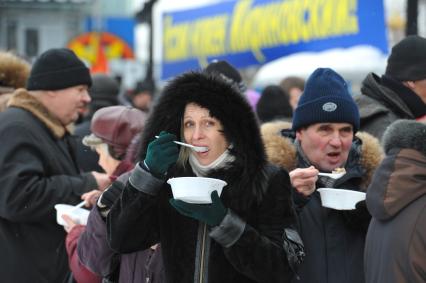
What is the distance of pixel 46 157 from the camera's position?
14.4 ft

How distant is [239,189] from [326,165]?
2.17ft

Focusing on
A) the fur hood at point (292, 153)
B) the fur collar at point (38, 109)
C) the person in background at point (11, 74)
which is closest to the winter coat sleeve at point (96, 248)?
the fur hood at point (292, 153)

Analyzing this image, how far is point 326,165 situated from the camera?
344 cm

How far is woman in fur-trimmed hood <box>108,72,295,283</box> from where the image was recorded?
2781 millimetres

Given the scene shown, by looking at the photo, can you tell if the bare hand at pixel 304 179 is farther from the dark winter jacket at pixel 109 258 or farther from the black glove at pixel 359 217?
the dark winter jacket at pixel 109 258

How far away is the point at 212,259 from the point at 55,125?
2063mm

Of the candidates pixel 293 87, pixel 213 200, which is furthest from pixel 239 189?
pixel 293 87

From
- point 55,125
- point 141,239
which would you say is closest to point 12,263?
point 55,125

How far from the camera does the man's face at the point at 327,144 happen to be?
342 cm

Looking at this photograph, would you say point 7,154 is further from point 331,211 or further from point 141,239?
point 331,211

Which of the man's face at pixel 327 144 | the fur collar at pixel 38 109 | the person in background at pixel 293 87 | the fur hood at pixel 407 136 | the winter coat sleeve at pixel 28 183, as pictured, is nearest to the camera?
the fur hood at pixel 407 136

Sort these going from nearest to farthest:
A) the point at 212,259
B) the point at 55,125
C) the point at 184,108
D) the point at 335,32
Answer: the point at 212,259
the point at 184,108
the point at 55,125
the point at 335,32

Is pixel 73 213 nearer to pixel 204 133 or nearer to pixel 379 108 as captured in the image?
pixel 204 133

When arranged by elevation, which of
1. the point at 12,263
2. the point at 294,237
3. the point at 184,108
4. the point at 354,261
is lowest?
the point at 12,263
